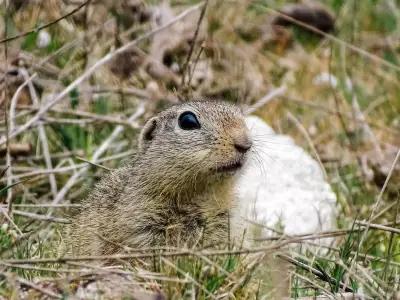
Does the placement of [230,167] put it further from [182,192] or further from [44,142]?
[44,142]

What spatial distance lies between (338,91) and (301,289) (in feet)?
13.0

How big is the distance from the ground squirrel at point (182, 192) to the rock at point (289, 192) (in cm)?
100

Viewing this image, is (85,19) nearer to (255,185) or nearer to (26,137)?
(26,137)

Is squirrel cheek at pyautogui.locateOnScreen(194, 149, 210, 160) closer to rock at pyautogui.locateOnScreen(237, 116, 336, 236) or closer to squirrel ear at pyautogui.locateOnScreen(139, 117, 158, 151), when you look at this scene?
squirrel ear at pyautogui.locateOnScreen(139, 117, 158, 151)

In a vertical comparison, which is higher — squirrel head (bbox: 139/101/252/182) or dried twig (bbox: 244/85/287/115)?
squirrel head (bbox: 139/101/252/182)

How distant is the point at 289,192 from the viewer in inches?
251

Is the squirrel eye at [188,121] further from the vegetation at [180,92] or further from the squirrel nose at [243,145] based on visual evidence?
the vegetation at [180,92]

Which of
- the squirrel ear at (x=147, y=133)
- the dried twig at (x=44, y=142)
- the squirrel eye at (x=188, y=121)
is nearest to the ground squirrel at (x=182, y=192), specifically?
the squirrel eye at (x=188, y=121)

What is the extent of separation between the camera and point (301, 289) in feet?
14.0

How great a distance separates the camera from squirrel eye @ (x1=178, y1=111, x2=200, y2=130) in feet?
15.6

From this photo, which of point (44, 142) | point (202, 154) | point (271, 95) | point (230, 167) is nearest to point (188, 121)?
point (202, 154)

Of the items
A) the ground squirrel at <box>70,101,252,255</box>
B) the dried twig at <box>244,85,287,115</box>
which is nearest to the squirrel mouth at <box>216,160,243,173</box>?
the ground squirrel at <box>70,101,252,255</box>

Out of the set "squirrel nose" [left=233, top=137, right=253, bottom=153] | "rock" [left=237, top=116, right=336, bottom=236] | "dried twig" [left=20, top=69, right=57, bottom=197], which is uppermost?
"squirrel nose" [left=233, top=137, right=253, bottom=153]

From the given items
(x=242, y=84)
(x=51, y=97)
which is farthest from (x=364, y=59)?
(x=51, y=97)
